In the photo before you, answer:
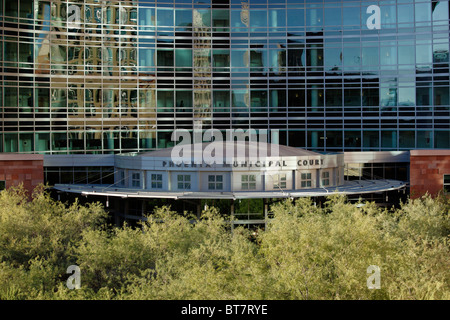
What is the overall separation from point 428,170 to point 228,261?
3443 cm

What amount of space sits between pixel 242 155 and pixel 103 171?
1816 cm

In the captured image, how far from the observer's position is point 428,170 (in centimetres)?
5469

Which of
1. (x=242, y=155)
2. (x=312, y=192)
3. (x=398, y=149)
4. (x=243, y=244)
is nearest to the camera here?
(x=243, y=244)

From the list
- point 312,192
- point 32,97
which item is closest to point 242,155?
point 312,192

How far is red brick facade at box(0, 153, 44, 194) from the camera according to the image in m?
50.0

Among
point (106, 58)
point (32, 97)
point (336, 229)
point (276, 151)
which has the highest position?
point (106, 58)

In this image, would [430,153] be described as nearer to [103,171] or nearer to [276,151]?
[276,151]

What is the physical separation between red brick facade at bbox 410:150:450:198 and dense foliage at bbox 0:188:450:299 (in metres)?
17.0
